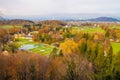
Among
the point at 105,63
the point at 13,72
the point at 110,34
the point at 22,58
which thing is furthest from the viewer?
the point at 110,34

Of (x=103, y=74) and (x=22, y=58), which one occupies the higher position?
(x=22, y=58)

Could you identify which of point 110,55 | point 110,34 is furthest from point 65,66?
point 110,34

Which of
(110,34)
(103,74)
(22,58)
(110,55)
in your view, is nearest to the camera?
(22,58)

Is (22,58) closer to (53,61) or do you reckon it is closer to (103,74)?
(53,61)

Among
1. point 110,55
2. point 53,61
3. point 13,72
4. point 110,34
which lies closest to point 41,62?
point 53,61

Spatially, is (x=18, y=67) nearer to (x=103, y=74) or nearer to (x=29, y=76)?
(x=29, y=76)

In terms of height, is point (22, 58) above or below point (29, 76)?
above

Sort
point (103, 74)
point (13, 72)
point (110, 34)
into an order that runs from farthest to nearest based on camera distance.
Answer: point (110, 34), point (103, 74), point (13, 72)

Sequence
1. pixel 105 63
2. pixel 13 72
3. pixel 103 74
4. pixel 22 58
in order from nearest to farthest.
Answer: pixel 13 72, pixel 22 58, pixel 103 74, pixel 105 63

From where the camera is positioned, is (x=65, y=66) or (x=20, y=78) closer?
(x=20, y=78)
